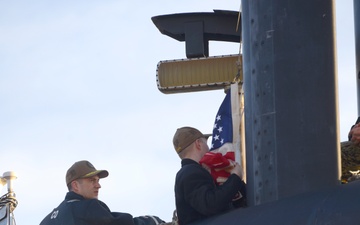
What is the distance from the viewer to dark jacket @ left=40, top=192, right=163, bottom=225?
1240 centimetres

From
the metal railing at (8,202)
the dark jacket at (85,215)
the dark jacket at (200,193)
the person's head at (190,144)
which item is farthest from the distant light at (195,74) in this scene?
the metal railing at (8,202)

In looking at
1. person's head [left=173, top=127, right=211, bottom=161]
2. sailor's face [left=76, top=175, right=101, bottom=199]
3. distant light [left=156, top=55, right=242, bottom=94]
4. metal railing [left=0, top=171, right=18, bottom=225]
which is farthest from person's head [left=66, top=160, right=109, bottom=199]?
metal railing [left=0, top=171, right=18, bottom=225]

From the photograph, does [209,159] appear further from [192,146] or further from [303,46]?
[303,46]

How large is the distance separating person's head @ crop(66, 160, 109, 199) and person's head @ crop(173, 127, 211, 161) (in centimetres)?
152

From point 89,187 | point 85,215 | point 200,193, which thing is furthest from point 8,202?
point 200,193

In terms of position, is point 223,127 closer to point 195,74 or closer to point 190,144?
point 190,144

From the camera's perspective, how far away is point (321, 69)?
10422mm

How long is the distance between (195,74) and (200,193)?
9.33 feet

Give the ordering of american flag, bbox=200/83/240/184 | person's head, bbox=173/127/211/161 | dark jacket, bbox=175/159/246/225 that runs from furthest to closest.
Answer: american flag, bbox=200/83/240/184, person's head, bbox=173/127/211/161, dark jacket, bbox=175/159/246/225

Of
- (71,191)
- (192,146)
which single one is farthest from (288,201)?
(71,191)

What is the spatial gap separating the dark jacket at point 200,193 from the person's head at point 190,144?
284mm

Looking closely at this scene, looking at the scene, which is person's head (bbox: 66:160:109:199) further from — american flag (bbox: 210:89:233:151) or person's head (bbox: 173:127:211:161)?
person's head (bbox: 173:127:211:161)

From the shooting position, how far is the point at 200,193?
10.7 meters

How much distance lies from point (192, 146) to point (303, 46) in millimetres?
1652
